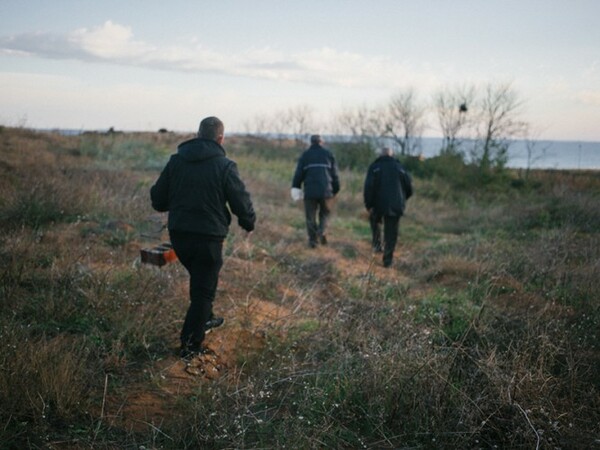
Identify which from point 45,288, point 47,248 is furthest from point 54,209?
point 45,288

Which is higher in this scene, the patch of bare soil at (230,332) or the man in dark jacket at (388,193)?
the man in dark jacket at (388,193)

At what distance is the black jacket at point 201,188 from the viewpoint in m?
4.02

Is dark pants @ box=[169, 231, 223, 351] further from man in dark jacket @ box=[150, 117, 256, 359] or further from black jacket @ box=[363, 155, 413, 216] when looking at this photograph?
black jacket @ box=[363, 155, 413, 216]

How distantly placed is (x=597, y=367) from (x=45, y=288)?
5319mm

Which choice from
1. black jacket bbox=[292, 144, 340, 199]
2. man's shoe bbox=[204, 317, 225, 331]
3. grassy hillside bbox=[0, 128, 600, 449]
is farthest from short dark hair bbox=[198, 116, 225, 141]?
black jacket bbox=[292, 144, 340, 199]

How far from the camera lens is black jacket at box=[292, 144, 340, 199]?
9.14 metres

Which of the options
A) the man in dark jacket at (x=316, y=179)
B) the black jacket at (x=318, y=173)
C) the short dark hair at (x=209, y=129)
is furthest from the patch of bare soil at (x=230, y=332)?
the short dark hair at (x=209, y=129)

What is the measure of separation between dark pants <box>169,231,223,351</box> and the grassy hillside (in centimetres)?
27

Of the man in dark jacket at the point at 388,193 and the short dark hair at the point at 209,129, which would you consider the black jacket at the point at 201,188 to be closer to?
the short dark hair at the point at 209,129

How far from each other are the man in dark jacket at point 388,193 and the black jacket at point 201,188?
4728 mm

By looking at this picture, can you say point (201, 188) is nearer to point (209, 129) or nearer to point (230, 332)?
point (209, 129)

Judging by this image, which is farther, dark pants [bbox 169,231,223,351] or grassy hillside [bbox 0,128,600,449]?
dark pants [bbox 169,231,223,351]

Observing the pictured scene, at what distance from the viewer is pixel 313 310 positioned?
18.2 ft

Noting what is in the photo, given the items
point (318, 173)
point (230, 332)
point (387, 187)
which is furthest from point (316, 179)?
point (230, 332)
